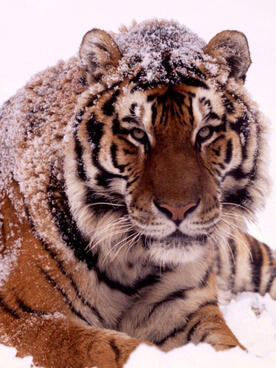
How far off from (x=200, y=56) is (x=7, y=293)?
998 mm

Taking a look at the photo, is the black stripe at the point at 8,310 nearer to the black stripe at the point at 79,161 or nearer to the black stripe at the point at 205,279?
the black stripe at the point at 79,161

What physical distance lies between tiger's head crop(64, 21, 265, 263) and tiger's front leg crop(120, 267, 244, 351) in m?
0.26

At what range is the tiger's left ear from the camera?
1.75 metres

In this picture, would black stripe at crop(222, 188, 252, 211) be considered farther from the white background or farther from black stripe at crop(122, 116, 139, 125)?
the white background

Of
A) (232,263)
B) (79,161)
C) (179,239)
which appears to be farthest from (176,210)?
(232,263)

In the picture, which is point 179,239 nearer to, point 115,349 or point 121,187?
point 121,187

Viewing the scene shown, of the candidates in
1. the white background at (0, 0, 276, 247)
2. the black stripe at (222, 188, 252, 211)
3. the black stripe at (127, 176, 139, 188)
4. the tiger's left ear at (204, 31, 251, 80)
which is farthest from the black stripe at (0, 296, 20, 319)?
the white background at (0, 0, 276, 247)

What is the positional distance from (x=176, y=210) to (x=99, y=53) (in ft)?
1.89

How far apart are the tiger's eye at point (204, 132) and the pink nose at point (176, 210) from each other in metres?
0.24

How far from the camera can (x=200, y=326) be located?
1.99 metres

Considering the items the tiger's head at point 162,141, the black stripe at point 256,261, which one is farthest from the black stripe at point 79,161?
the black stripe at point 256,261

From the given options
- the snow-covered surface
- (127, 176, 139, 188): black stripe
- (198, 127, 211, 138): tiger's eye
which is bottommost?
the snow-covered surface

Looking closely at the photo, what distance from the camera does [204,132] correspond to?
168 cm

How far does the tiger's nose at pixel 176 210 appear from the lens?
1.53m
